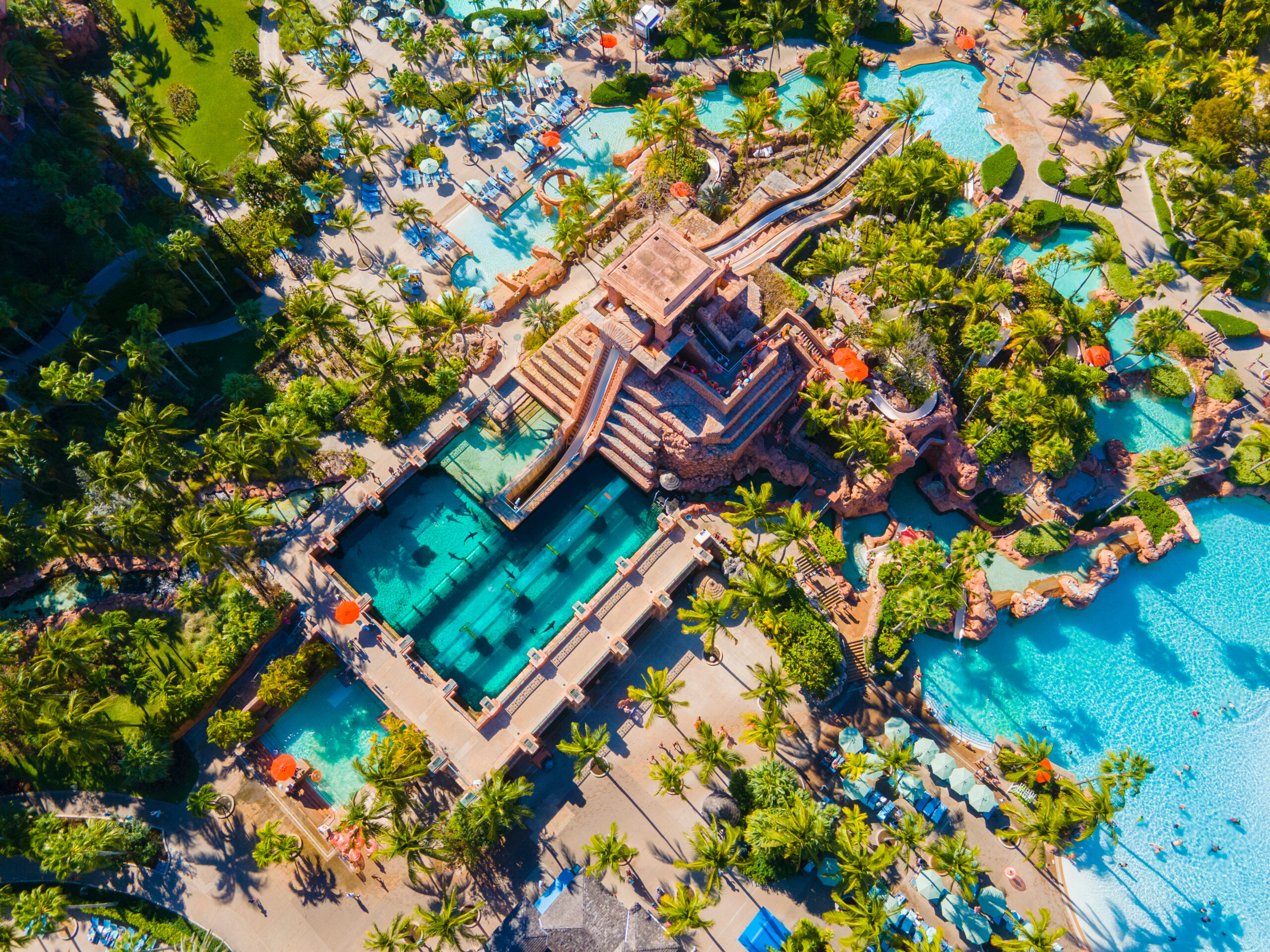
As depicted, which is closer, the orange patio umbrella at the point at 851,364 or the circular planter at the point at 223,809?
the circular planter at the point at 223,809

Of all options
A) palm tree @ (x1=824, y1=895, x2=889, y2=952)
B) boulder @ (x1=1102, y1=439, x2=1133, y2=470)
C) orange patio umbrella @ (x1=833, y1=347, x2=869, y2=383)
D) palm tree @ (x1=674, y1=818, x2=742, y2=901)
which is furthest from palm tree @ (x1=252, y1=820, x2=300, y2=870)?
boulder @ (x1=1102, y1=439, x2=1133, y2=470)

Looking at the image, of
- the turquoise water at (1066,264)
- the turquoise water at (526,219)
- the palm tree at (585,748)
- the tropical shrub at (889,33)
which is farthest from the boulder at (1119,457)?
the turquoise water at (526,219)

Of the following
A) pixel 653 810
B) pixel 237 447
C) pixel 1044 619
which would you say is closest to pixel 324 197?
pixel 237 447

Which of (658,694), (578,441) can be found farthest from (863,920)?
(578,441)

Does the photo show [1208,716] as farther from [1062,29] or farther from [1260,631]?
[1062,29]

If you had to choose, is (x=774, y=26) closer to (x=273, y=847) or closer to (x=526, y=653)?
(x=526, y=653)

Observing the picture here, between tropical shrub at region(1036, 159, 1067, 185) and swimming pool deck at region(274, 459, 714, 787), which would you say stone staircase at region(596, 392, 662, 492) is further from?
tropical shrub at region(1036, 159, 1067, 185)

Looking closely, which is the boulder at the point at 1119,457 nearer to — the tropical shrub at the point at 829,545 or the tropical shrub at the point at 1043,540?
the tropical shrub at the point at 1043,540
